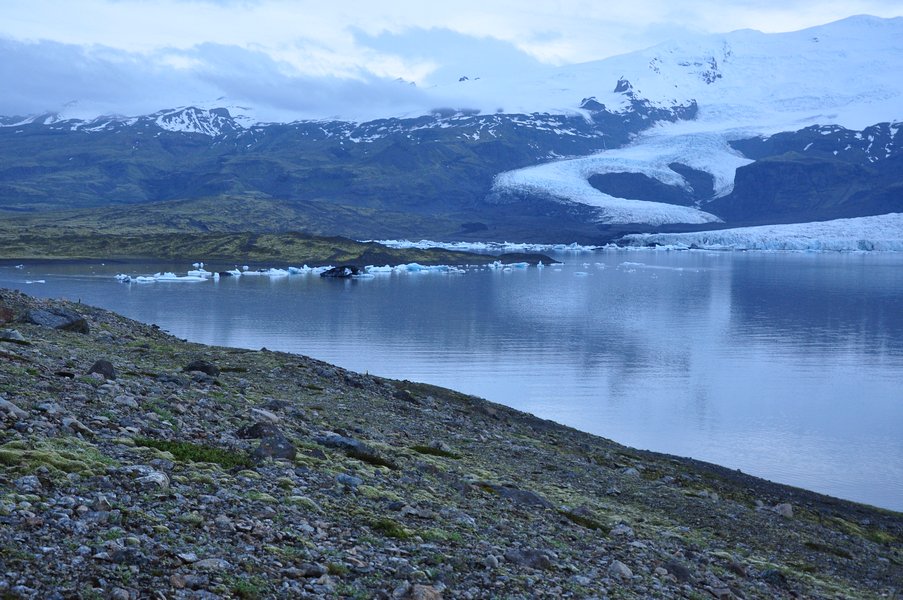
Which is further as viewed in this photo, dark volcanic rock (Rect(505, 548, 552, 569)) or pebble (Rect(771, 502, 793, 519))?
pebble (Rect(771, 502, 793, 519))

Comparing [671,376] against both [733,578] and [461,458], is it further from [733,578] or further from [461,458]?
[733,578]

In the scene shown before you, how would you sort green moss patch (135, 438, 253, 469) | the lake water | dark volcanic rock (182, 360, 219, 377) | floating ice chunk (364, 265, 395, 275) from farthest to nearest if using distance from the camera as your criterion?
floating ice chunk (364, 265, 395, 275) < the lake water < dark volcanic rock (182, 360, 219, 377) < green moss patch (135, 438, 253, 469)

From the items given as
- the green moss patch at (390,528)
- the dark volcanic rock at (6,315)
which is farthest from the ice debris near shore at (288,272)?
the green moss patch at (390,528)

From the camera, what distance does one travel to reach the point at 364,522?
10359 millimetres

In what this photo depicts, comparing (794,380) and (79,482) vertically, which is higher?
(79,482)

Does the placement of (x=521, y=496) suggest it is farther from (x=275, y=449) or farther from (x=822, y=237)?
(x=822, y=237)

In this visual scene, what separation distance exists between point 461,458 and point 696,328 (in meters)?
50.6

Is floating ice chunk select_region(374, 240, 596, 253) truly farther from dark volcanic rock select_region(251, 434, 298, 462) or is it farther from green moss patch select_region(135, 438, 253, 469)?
green moss patch select_region(135, 438, 253, 469)

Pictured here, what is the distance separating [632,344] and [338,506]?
45.5m

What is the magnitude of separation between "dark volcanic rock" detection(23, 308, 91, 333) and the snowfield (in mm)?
160491

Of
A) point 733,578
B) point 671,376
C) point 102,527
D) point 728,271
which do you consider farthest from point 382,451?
point 728,271

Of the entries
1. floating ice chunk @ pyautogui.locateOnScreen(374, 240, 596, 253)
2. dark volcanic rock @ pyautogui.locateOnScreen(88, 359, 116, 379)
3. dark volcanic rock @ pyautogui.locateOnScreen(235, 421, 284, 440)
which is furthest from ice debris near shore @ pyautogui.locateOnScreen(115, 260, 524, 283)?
dark volcanic rock @ pyautogui.locateOnScreen(235, 421, 284, 440)

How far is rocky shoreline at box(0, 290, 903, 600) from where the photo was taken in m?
8.17

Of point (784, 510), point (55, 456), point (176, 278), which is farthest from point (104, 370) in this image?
point (176, 278)
